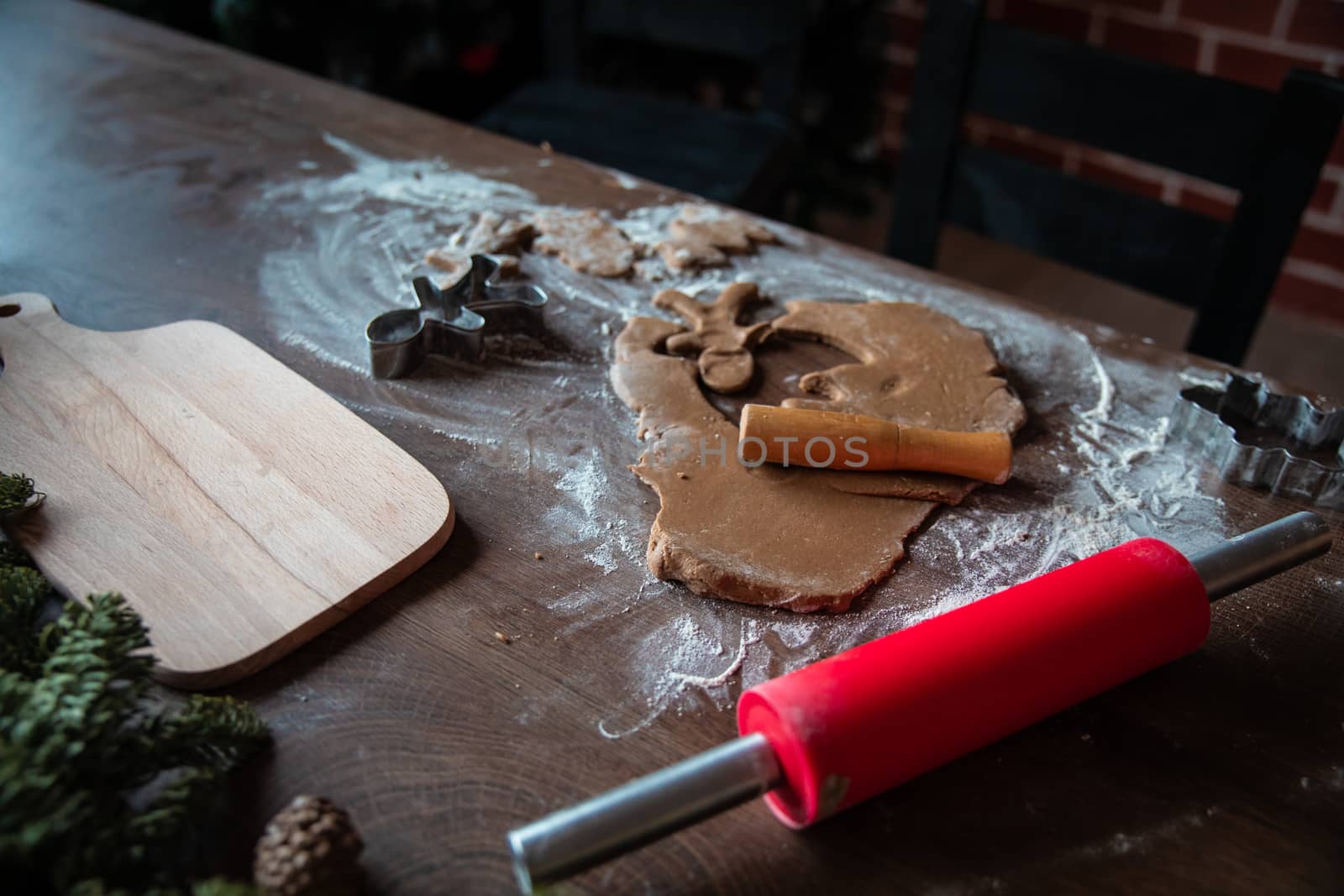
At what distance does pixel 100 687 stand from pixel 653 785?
1.17ft

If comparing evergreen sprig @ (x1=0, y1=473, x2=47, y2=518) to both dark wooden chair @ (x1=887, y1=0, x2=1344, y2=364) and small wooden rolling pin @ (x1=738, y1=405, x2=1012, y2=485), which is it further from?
dark wooden chair @ (x1=887, y1=0, x2=1344, y2=364)

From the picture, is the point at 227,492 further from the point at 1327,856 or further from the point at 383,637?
the point at 1327,856

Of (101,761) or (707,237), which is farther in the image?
(707,237)

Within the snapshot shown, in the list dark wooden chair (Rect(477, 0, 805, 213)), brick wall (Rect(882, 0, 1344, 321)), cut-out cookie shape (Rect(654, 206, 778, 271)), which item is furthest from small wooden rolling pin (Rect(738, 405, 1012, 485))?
brick wall (Rect(882, 0, 1344, 321))

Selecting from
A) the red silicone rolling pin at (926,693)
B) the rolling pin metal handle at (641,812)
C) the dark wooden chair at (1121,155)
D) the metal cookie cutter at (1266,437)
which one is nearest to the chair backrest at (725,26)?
the dark wooden chair at (1121,155)

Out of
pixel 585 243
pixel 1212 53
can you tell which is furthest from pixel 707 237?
pixel 1212 53

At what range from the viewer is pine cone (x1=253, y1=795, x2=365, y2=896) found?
Result: 0.61 meters

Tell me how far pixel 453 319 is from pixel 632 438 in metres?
0.31

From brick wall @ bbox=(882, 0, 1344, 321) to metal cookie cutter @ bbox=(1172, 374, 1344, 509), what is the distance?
1.45m

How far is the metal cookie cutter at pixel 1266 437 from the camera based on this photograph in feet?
3.26

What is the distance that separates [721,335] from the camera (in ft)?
3.96

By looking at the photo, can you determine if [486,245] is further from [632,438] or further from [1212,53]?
[1212,53]

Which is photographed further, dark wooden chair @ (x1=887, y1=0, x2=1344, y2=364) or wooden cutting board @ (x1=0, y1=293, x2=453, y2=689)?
dark wooden chair @ (x1=887, y1=0, x2=1344, y2=364)

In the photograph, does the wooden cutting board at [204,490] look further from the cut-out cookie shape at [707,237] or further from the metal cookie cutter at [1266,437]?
the metal cookie cutter at [1266,437]
